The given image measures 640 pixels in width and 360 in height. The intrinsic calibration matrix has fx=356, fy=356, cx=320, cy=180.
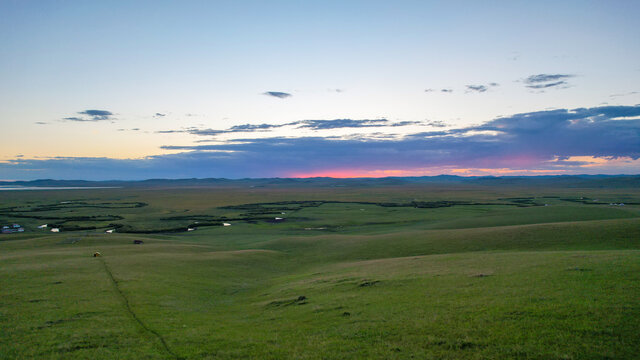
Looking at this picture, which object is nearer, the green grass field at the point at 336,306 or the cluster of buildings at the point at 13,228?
the green grass field at the point at 336,306

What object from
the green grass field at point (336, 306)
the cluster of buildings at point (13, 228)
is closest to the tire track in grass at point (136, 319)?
the green grass field at point (336, 306)

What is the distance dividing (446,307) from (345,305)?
18.9ft

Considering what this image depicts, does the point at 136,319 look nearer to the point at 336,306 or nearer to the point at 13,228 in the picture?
the point at 336,306

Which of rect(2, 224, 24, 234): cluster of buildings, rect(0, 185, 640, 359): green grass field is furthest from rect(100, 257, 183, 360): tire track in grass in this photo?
rect(2, 224, 24, 234): cluster of buildings

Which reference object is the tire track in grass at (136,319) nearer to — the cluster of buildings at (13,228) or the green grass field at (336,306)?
the green grass field at (336,306)

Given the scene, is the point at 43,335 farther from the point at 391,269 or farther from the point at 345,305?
the point at 391,269

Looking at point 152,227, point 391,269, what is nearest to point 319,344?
point 391,269

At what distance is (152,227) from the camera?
298 feet

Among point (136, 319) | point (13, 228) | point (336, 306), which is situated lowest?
point (13, 228)

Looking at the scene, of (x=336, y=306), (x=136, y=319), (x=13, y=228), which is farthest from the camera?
(x=13, y=228)

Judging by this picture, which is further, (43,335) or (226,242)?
(226,242)

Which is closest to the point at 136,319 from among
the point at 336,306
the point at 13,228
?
the point at 336,306

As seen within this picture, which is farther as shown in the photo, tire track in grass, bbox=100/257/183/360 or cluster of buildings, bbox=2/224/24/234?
cluster of buildings, bbox=2/224/24/234

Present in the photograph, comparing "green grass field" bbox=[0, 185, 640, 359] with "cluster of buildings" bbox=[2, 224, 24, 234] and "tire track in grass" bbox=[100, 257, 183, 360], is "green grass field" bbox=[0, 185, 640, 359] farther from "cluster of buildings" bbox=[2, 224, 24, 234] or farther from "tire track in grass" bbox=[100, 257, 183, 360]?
"cluster of buildings" bbox=[2, 224, 24, 234]
